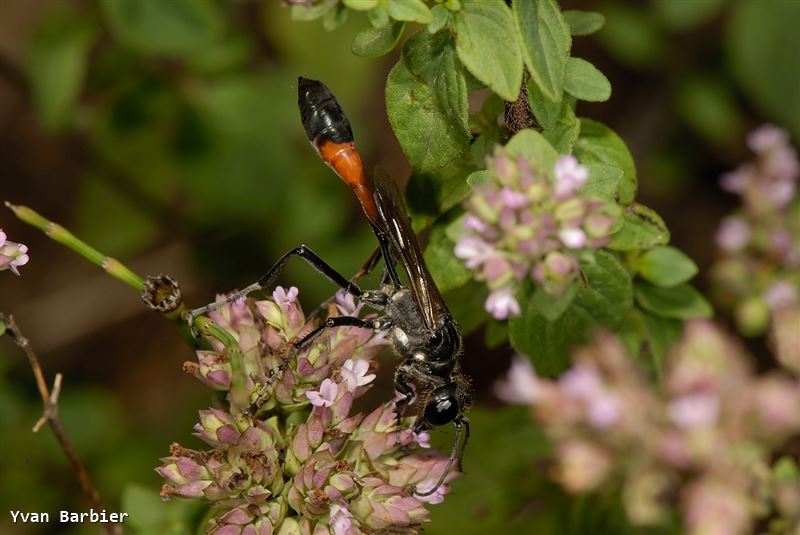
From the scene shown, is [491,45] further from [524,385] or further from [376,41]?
[524,385]

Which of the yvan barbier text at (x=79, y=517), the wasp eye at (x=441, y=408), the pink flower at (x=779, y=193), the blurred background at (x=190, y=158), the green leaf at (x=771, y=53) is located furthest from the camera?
the green leaf at (x=771, y=53)

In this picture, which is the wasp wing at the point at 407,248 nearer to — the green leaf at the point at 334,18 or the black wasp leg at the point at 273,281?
the black wasp leg at the point at 273,281

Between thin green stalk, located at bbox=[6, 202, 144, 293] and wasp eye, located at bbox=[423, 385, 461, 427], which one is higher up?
thin green stalk, located at bbox=[6, 202, 144, 293]

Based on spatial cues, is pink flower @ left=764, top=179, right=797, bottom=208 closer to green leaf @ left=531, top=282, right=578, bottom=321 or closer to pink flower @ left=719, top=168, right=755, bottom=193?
pink flower @ left=719, top=168, right=755, bottom=193

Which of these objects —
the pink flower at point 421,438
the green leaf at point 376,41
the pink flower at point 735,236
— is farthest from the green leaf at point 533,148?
the pink flower at point 735,236

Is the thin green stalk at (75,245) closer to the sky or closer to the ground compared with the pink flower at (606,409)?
closer to the sky

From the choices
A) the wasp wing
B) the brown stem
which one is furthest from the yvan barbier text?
the wasp wing

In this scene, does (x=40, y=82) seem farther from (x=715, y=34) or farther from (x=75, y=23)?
(x=715, y=34)

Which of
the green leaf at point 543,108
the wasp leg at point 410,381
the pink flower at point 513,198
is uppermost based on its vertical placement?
the green leaf at point 543,108
